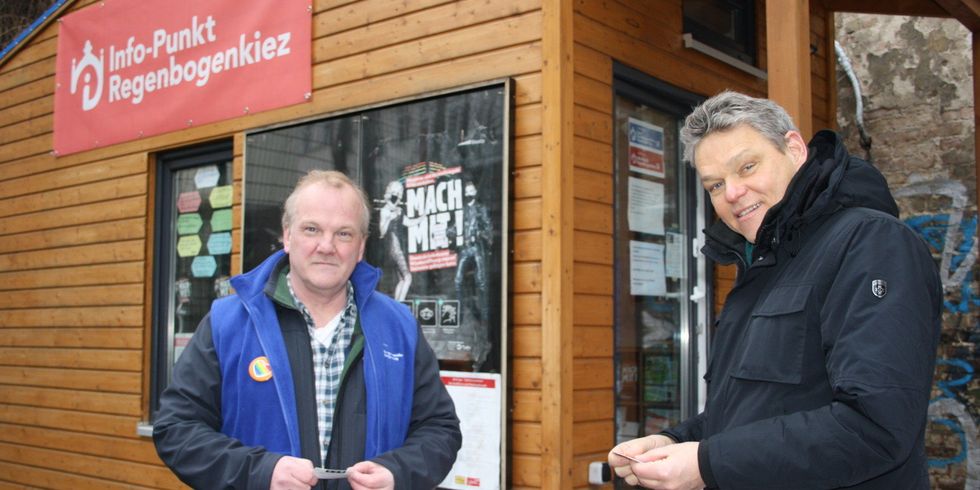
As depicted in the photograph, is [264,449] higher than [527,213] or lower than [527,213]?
lower

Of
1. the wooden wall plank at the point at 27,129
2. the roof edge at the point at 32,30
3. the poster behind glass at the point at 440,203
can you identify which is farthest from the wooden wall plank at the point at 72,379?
the roof edge at the point at 32,30

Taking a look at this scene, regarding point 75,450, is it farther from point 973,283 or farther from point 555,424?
point 973,283

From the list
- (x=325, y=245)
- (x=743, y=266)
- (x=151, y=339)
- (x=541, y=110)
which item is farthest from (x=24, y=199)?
(x=743, y=266)

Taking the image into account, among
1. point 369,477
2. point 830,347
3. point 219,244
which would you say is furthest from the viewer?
point 219,244

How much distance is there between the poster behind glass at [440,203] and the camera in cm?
424

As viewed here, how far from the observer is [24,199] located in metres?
7.31

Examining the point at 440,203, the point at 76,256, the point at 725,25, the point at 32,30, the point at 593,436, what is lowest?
the point at 593,436

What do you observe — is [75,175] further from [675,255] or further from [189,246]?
[675,255]

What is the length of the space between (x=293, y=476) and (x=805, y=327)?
1279mm

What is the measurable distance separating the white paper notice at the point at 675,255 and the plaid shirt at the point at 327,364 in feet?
8.75

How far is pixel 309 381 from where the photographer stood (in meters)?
2.46

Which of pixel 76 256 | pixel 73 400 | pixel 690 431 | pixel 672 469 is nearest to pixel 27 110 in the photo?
pixel 76 256

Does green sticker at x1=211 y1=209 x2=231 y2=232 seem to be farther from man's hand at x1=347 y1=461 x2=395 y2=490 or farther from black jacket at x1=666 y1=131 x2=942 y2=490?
black jacket at x1=666 y1=131 x2=942 y2=490

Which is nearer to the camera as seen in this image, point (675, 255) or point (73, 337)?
point (675, 255)
